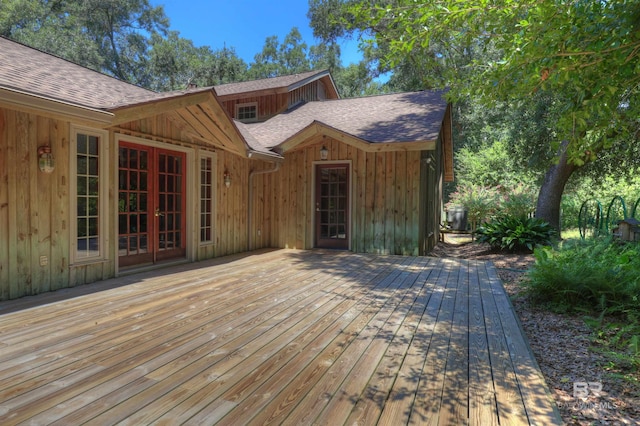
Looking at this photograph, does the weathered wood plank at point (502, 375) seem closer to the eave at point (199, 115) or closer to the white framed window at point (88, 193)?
the eave at point (199, 115)

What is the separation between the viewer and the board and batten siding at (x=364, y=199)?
720 cm

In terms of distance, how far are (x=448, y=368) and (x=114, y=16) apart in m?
27.2

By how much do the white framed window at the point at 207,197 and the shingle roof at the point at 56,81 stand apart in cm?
156

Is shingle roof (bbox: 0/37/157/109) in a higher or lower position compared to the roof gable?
lower

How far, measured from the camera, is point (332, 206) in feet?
Answer: 26.1

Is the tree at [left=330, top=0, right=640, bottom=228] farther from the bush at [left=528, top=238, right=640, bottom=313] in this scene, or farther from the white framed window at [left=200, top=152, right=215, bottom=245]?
the white framed window at [left=200, top=152, right=215, bottom=245]

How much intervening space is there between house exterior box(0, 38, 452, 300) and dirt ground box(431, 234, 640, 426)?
3.81 meters

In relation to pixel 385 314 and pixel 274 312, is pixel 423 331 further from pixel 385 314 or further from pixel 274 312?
pixel 274 312

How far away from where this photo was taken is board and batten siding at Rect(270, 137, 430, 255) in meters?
7.20

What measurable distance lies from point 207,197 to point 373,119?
4.43 m

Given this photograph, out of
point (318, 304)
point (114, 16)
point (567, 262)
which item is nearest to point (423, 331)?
point (318, 304)

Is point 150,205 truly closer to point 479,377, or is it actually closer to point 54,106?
point 54,106

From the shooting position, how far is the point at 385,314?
348 centimetres

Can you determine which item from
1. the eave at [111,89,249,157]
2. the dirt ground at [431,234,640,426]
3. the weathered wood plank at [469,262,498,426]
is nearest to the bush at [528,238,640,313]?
the dirt ground at [431,234,640,426]
